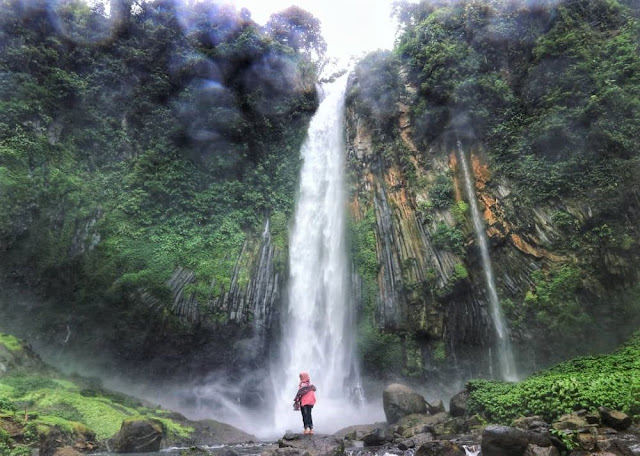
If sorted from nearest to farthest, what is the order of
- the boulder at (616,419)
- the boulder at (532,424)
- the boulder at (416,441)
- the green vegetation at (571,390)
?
1. the boulder at (616,419)
2. the boulder at (532,424)
3. the green vegetation at (571,390)
4. the boulder at (416,441)

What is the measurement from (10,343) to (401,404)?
1206 cm

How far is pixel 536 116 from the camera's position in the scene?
14195mm

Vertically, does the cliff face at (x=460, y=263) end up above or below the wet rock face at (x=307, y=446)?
above

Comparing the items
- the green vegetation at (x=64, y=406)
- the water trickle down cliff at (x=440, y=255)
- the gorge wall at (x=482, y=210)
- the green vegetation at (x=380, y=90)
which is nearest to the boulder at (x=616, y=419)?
the gorge wall at (x=482, y=210)

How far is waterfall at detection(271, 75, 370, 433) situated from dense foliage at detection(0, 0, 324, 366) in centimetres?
117

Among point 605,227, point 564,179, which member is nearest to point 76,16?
point 564,179

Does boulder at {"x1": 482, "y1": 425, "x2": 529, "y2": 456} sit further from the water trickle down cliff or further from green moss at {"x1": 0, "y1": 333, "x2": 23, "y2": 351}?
green moss at {"x1": 0, "y1": 333, "x2": 23, "y2": 351}

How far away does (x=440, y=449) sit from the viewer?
7121 mm

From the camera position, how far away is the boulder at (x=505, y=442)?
6.33 metres

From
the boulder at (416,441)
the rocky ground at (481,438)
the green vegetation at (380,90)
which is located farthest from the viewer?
the green vegetation at (380,90)

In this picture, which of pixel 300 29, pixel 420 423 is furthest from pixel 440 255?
pixel 300 29

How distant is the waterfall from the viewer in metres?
14.9

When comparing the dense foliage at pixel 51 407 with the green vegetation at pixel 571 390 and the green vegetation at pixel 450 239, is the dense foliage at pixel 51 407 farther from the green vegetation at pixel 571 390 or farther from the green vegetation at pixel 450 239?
the green vegetation at pixel 450 239

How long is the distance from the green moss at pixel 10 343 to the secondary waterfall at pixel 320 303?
8358 millimetres
